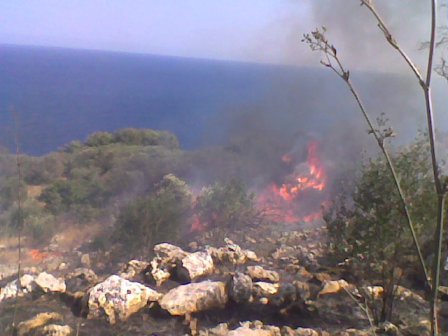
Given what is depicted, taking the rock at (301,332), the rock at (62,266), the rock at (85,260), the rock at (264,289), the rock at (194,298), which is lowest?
the rock at (62,266)

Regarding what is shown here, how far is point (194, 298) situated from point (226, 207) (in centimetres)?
867

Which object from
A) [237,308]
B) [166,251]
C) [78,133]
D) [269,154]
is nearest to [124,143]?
[78,133]

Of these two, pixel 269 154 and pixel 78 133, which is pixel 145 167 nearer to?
pixel 269 154

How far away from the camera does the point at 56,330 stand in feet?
18.4

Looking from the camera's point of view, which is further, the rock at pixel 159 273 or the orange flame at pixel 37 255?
the orange flame at pixel 37 255

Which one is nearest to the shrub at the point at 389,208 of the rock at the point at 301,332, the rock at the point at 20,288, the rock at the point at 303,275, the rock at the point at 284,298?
the rock at the point at 301,332

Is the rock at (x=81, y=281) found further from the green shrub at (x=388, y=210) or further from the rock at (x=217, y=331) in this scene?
the green shrub at (x=388, y=210)

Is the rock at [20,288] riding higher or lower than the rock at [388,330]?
lower

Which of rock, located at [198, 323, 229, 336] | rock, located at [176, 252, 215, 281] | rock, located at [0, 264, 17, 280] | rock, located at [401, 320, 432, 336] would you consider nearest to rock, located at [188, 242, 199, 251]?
rock, located at [0, 264, 17, 280]

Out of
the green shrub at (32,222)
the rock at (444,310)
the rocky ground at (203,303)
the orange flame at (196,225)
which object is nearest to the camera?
the rocky ground at (203,303)

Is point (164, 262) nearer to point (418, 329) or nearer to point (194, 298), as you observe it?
point (194, 298)

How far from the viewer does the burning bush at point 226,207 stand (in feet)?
49.1

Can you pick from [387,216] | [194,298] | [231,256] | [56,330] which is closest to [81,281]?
[231,256]

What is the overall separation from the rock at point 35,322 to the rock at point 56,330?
24cm
